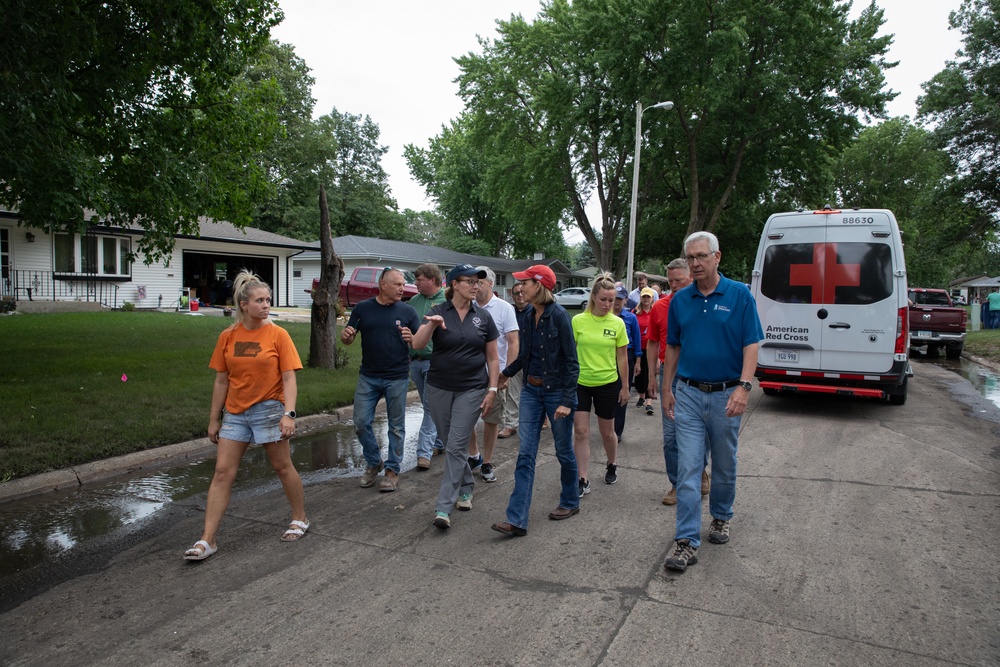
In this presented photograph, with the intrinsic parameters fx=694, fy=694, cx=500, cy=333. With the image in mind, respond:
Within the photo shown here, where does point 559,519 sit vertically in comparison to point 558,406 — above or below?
below

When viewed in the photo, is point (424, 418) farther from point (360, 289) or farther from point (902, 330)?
point (360, 289)

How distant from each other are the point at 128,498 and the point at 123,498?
4cm

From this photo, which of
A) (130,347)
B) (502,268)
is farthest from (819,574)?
(502,268)

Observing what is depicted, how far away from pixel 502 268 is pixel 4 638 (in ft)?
162

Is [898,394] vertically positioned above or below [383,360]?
below

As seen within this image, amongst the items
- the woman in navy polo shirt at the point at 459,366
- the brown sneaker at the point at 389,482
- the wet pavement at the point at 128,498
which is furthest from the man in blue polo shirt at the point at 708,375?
the wet pavement at the point at 128,498

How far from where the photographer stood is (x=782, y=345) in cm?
962

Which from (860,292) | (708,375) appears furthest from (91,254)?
(708,375)

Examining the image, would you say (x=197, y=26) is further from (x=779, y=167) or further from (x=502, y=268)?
(x=502, y=268)

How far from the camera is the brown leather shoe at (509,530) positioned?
187 inches

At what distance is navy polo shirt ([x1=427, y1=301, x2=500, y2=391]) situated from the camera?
5.14 m

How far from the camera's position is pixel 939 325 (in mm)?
19266

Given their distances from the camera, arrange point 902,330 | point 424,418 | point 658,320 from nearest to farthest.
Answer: point 658,320 < point 424,418 < point 902,330

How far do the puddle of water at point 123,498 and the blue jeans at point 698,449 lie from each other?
3.20 m
